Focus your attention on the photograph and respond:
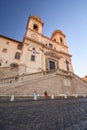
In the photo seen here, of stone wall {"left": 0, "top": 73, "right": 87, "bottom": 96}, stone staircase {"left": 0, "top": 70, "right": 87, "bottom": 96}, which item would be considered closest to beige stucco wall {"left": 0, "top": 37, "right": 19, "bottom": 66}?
stone staircase {"left": 0, "top": 70, "right": 87, "bottom": 96}

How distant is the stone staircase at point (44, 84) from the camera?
9278mm

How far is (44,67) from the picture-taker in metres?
19.7

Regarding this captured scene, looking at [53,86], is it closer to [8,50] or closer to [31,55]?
[31,55]

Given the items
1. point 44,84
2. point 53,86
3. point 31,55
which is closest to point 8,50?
point 31,55

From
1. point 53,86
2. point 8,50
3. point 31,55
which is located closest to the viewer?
point 53,86

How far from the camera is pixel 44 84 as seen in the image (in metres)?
12.0

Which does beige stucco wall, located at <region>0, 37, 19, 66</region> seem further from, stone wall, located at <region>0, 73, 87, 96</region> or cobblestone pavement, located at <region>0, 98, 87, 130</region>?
cobblestone pavement, located at <region>0, 98, 87, 130</region>

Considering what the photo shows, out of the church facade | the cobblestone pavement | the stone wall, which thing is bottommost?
the cobblestone pavement

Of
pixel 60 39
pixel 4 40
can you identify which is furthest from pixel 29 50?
pixel 60 39

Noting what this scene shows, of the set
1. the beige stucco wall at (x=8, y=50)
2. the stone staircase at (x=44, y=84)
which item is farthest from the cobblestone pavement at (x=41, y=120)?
the beige stucco wall at (x=8, y=50)

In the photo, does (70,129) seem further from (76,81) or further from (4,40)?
(4,40)

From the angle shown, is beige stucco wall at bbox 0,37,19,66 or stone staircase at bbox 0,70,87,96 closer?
stone staircase at bbox 0,70,87,96

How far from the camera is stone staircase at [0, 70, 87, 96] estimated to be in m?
9.28

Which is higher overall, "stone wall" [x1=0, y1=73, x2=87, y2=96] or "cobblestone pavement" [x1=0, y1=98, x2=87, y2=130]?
"stone wall" [x1=0, y1=73, x2=87, y2=96]
